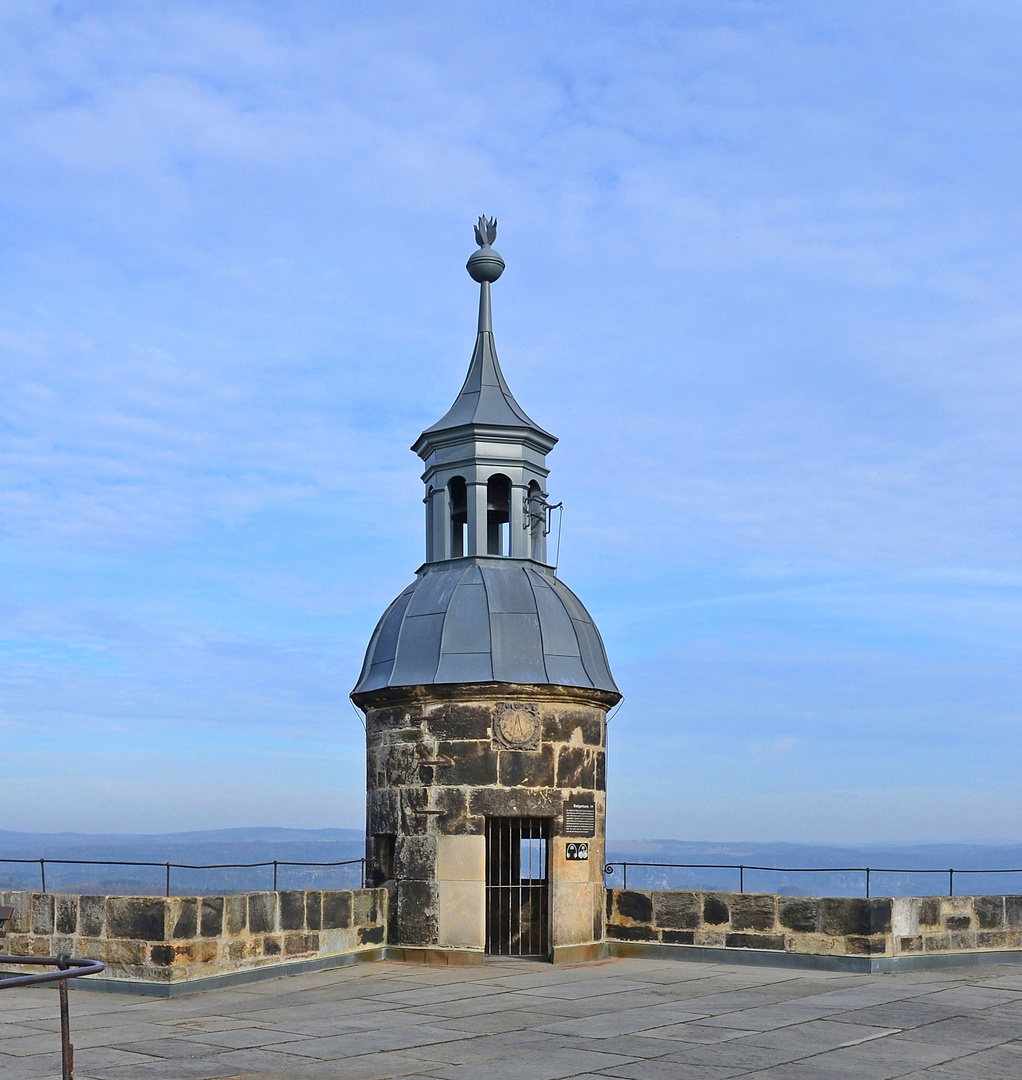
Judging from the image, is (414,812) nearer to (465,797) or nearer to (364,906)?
(465,797)

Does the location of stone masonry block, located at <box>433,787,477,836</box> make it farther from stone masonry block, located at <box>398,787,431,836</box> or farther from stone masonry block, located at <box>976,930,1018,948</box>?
stone masonry block, located at <box>976,930,1018,948</box>

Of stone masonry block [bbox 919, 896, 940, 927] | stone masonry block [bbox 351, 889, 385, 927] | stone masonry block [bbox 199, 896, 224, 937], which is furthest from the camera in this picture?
stone masonry block [bbox 351, 889, 385, 927]

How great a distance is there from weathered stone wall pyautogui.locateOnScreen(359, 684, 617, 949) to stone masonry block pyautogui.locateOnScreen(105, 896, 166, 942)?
10.8 ft

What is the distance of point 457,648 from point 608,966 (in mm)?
3929

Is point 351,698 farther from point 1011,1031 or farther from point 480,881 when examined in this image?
point 1011,1031

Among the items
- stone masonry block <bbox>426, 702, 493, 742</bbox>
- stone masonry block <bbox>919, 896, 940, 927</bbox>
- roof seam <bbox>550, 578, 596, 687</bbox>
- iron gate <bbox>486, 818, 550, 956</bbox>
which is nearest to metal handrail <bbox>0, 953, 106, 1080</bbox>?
stone masonry block <bbox>426, 702, 493, 742</bbox>

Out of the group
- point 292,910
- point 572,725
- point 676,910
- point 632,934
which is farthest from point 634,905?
point 292,910

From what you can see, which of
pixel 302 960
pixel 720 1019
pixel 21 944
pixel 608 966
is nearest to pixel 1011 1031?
pixel 720 1019

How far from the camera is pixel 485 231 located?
728 inches

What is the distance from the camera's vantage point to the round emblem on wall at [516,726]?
15.0 metres

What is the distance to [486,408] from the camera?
1703cm

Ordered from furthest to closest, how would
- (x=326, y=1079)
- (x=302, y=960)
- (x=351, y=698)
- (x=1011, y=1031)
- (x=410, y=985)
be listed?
1. (x=351, y=698)
2. (x=302, y=960)
3. (x=410, y=985)
4. (x=1011, y=1031)
5. (x=326, y=1079)

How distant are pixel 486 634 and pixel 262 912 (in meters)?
4.03

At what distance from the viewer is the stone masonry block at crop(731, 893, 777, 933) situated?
48.7 ft
